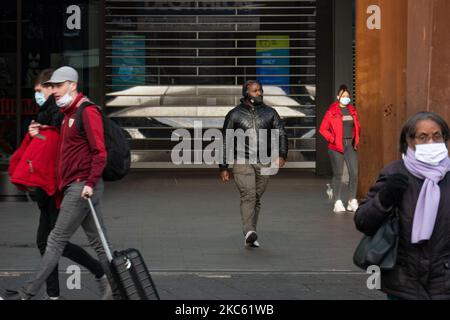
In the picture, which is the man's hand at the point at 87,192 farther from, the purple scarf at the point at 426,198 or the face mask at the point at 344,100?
the face mask at the point at 344,100

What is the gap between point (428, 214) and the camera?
5.08m

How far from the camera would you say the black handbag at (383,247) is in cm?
508

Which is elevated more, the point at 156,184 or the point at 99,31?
the point at 99,31

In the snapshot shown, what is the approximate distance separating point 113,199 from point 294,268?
625 centimetres

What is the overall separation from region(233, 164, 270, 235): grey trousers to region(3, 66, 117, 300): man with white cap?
10.5 ft

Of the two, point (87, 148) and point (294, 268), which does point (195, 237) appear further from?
point (87, 148)

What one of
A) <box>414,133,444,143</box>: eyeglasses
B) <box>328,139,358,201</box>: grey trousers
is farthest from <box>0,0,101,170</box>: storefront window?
<box>414,133,444,143</box>: eyeglasses

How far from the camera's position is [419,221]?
5105mm

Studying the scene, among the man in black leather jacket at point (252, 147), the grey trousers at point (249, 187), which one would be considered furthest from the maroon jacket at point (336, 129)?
the grey trousers at point (249, 187)

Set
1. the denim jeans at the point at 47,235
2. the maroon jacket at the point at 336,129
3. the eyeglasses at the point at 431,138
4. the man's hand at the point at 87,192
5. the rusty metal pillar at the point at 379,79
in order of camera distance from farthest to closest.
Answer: the maroon jacket at the point at 336,129
the rusty metal pillar at the point at 379,79
the denim jeans at the point at 47,235
the man's hand at the point at 87,192
the eyeglasses at the point at 431,138

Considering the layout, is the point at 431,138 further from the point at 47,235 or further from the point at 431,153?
the point at 47,235

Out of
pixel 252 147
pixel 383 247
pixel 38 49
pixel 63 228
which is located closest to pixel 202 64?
pixel 38 49

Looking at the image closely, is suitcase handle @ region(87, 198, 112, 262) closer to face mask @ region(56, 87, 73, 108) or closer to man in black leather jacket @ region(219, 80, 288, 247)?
face mask @ region(56, 87, 73, 108)
